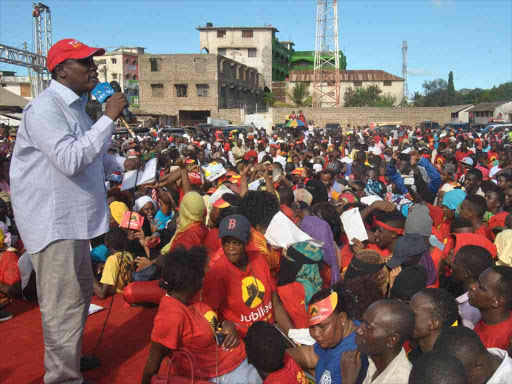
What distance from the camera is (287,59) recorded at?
2731 inches

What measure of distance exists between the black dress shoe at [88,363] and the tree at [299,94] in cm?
4974

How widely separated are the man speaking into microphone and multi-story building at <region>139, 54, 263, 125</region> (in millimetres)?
41821

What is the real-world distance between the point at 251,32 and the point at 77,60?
192ft

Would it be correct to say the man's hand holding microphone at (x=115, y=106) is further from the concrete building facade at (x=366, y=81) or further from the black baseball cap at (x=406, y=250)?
the concrete building facade at (x=366, y=81)

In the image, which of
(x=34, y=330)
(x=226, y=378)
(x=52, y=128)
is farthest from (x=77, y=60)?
(x=34, y=330)

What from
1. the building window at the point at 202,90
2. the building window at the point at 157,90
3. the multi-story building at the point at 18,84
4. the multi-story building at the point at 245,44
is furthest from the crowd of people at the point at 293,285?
the multi-story building at the point at 18,84

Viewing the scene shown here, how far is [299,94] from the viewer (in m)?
52.2

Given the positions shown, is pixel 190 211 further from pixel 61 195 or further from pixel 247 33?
pixel 247 33

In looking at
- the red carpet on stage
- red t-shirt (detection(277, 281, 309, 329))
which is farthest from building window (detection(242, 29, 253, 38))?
red t-shirt (detection(277, 281, 309, 329))

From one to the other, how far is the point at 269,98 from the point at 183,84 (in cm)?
1355

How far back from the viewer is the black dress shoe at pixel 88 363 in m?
3.55

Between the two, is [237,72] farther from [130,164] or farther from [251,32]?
[130,164]

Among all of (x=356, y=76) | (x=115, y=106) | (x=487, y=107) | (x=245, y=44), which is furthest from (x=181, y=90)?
(x=115, y=106)

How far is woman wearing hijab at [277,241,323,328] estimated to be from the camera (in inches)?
155
